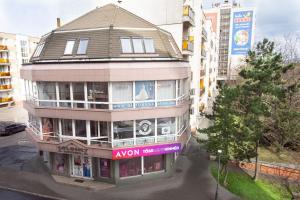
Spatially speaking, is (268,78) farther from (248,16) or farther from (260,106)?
(248,16)

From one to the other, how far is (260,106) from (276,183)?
7702 mm

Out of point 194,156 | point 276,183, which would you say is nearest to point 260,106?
point 276,183

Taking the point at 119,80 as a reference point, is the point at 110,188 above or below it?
below

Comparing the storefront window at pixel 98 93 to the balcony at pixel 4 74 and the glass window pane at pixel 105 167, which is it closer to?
the glass window pane at pixel 105 167

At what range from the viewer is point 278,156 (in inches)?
938

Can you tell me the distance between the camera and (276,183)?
2003cm

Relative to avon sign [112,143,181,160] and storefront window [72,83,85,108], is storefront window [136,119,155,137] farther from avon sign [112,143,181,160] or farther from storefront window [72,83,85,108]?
storefront window [72,83,85,108]

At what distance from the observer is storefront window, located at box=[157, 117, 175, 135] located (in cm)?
1834

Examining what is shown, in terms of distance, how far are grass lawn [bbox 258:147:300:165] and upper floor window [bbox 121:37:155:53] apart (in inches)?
598

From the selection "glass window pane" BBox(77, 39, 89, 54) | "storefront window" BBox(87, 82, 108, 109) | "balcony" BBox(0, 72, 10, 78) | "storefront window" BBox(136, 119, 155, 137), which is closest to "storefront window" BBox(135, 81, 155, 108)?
"storefront window" BBox(136, 119, 155, 137)

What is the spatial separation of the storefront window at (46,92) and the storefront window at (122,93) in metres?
5.15

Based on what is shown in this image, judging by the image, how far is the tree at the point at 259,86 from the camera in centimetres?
1780

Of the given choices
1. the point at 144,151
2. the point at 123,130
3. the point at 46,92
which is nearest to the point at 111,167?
the point at 144,151

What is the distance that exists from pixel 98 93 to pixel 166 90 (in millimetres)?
5184
